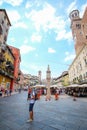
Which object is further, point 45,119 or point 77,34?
point 77,34

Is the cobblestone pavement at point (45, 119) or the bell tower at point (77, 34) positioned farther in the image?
the bell tower at point (77, 34)

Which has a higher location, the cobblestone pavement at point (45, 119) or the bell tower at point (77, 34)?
the bell tower at point (77, 34)

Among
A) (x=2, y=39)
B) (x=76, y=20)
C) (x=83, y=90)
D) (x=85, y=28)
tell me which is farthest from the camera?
(x=76, y=20)

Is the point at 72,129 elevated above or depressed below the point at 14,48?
below

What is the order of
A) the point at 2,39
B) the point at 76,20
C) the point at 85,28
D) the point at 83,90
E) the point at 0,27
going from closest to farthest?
the point at 0,27 → the point at 2,39 → the point at 83,90 → the point at 85,28 → the point at 76,20

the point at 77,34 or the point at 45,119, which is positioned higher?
the point at 77,34

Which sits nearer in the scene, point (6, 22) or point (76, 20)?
point (6, 22)

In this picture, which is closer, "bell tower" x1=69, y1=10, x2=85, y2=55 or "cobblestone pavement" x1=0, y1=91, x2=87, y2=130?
"cobblestone pavement" x1=0, y1=91, x2=87, y2=130

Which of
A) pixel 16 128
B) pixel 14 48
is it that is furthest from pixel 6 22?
pixel 16 128

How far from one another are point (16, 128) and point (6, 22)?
30548 millimetres

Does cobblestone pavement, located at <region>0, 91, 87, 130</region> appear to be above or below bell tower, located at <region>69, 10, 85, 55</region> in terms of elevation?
below

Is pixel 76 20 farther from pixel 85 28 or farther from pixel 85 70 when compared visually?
pixel 85 70

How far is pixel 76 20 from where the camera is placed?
60.4m

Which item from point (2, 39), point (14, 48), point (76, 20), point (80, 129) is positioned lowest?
point (80, 129)
